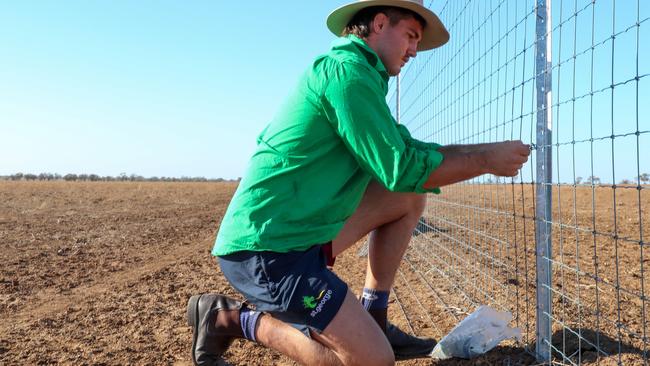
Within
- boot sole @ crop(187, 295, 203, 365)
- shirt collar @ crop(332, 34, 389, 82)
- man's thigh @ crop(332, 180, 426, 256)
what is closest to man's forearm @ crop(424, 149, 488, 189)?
shirt collar @ crop(332, 34, 389, 82)

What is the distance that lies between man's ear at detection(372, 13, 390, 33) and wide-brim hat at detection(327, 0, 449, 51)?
1.9 inches

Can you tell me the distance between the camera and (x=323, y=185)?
218cm

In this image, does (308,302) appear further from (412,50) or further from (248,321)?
(412,50)

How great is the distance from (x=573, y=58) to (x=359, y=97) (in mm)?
908

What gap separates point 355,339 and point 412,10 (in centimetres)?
127

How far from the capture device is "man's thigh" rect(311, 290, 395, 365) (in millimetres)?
2096

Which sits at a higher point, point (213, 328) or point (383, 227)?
point (383, 227)

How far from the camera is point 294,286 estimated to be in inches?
82.8

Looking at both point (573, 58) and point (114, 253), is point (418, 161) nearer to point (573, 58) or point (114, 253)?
point (573, 58)

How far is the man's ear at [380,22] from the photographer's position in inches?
87.5

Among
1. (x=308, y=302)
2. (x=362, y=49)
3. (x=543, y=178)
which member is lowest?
(x=308, y=302)

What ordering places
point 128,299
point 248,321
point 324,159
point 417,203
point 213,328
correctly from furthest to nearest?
point 128,299
point 417,203
point 213,328
point 248,321
point 324,159

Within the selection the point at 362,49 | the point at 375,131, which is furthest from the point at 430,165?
the point at 362,49

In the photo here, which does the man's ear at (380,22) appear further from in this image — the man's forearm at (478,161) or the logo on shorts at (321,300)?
the logo on shorts at (321,300)
